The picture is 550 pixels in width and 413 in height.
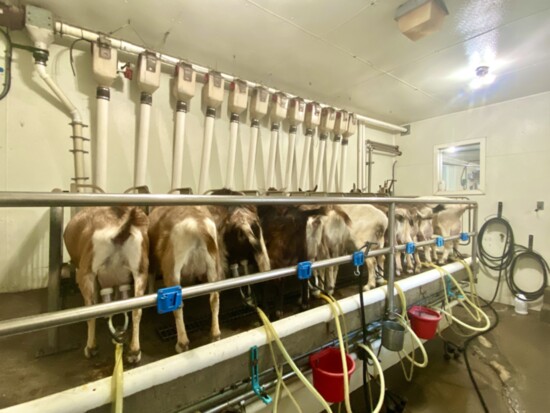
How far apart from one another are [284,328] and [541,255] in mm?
3825

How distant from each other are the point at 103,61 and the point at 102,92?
22cm

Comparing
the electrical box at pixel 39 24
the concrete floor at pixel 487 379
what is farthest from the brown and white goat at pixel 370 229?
the electrical box at pixel 39 24

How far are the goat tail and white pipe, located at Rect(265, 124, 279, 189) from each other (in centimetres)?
189

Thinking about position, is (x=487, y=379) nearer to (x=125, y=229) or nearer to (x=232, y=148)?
(x=125, y=229)

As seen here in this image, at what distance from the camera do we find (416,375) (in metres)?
2.04

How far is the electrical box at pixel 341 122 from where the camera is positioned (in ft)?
10.6

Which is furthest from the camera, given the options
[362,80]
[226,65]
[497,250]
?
[497,250]

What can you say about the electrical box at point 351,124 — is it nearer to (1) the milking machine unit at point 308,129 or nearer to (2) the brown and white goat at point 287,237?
(1) the milking machine unit at point 308,129

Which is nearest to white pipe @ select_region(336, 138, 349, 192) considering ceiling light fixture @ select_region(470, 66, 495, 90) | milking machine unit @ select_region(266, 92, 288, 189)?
milking machine unit @ select_region(266, 92, 288, 189)

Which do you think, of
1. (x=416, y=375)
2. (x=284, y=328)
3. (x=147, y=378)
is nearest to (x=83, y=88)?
(x=147, y=378)

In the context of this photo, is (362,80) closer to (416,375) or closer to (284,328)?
(284,328)

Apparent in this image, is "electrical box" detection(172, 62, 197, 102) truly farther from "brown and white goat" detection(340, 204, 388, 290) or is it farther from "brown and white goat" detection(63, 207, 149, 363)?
"brown and white goat" detection(340, 204, 388, 290)

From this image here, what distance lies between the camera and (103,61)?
183 centimetres

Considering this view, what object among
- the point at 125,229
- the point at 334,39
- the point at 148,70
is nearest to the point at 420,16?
the point at 334,39
